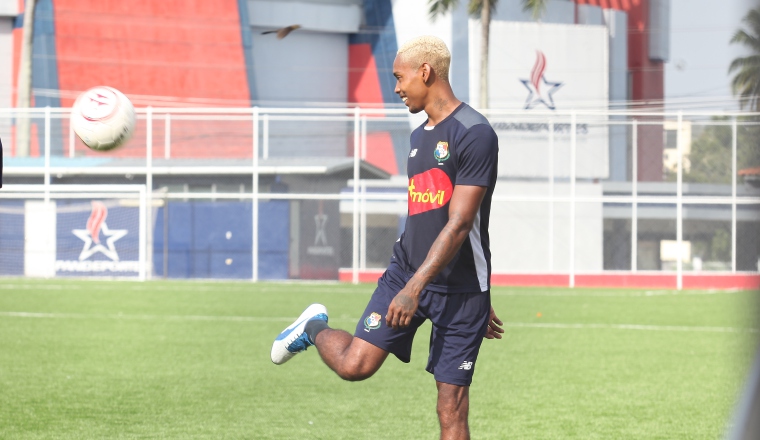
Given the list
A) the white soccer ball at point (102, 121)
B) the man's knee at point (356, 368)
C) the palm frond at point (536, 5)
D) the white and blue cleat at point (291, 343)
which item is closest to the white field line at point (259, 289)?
the palm frond at point (536, 5)

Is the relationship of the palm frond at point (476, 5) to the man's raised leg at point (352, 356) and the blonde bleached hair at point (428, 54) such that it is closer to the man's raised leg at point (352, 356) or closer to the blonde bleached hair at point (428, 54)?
the blonde bleached hair at point (428, 54)

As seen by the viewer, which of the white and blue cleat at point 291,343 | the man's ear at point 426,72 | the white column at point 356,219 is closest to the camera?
the man's ear at point 426,72

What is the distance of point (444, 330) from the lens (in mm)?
4445

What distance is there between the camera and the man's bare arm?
13.7 feet

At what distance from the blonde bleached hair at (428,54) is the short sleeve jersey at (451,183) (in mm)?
191

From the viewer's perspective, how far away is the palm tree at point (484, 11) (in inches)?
1144

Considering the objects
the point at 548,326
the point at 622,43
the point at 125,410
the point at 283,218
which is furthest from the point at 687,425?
the point at 622,43

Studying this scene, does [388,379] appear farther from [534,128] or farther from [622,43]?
[622,43]

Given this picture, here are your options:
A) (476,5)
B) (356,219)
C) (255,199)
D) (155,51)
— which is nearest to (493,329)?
(356,219)

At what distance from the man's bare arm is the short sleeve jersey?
0.12m

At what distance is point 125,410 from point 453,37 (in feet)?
105

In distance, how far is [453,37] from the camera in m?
37.4

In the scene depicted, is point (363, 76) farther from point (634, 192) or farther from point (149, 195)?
point (634, 192)

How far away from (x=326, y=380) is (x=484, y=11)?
77.3 ft
